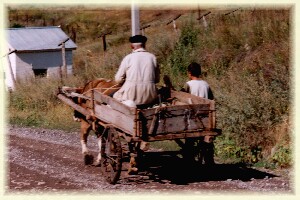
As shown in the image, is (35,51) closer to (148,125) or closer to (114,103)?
(114,103)

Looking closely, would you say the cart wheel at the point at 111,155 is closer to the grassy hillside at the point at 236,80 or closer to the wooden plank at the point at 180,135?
the wooden plank at the point at 180,135

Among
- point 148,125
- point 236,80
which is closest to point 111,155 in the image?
point 148,125

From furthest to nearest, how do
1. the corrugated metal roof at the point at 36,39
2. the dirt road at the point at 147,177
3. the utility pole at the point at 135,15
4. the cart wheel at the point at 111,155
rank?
the corrugated metal roof at the point at 36,39 < the utility pole at the point at 135,15 < the cart wheel at the point at 111,155 < the dirt road at the point at 147,177

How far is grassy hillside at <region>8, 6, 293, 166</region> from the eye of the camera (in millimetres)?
12875

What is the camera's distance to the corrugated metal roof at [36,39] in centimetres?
3759

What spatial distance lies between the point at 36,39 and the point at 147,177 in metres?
28.4

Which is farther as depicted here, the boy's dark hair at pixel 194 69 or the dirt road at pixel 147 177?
the boy's dark hair at pixel 194 69

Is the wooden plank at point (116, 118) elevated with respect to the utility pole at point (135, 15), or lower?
lower

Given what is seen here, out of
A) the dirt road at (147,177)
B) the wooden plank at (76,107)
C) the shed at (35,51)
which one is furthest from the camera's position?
the shed at (35,51)

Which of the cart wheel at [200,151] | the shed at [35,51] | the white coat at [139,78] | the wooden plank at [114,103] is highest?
the shed at [35,51]

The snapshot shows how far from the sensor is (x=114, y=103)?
34.6 feet

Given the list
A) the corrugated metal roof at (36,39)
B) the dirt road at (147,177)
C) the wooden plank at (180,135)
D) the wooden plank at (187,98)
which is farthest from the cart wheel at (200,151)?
the corrugated metal roof at (36,39)

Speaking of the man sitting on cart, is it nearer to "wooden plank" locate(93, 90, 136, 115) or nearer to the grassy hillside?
"wooden plank" locate(93, 90, 136, 115)

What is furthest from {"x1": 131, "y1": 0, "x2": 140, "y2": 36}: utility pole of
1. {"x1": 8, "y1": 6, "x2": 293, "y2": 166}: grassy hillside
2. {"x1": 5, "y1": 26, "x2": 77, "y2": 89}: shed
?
{"x1": 5, "y1": 26, "x2": 77, "y2": 89}: shed
